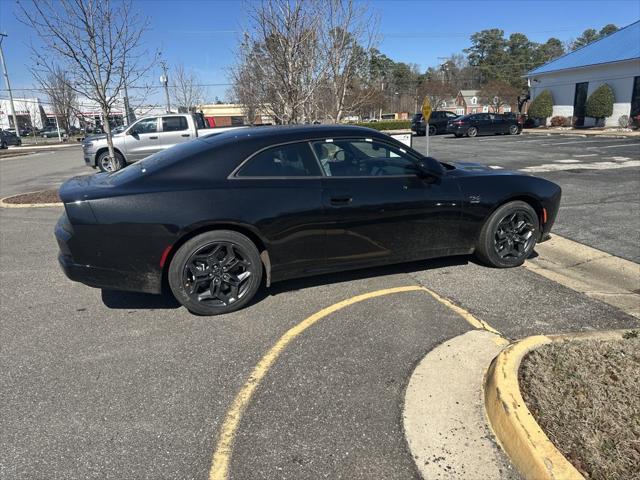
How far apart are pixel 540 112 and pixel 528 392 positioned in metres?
34.1

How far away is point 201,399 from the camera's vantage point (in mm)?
2803

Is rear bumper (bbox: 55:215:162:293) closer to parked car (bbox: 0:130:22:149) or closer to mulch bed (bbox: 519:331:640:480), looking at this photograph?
mulch bed (bbox: 519:331:640:480)

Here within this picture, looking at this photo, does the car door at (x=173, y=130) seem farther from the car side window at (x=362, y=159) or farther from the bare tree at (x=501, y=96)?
the bare tree at (x=501, y=96)

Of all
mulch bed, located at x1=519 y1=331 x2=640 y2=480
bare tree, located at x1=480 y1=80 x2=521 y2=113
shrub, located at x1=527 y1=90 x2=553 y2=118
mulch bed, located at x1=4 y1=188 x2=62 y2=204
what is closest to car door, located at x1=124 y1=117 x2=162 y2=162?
mulch bed, located at x1=4 y1=188 x2=62 y2=204

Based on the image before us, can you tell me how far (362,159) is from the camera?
171 inches

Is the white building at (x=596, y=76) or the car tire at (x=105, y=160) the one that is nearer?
the car tire at (x=105, y=160)

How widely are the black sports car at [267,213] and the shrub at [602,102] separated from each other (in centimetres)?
2739

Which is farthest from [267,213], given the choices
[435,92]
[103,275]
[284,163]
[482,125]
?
[435,92]

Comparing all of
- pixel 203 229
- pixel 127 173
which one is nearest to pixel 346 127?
pixel 203 229

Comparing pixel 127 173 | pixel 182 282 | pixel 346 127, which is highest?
pixel 346 127

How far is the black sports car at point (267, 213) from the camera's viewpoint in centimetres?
362

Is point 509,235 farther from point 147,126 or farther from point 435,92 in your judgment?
point 435,92

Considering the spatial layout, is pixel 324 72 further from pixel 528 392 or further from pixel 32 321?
pixel 528 392

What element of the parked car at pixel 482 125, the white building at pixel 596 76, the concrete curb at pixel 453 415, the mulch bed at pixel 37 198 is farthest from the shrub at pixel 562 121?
the concrete curb at pixel 453 415
